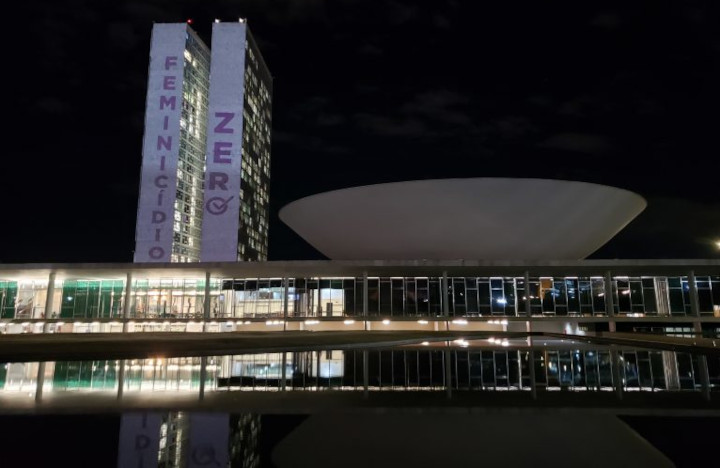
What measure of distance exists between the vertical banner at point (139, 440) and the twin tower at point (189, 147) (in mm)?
67919

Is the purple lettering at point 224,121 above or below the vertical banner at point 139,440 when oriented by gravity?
above

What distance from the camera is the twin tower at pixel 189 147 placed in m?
70.2

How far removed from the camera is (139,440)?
402 cm

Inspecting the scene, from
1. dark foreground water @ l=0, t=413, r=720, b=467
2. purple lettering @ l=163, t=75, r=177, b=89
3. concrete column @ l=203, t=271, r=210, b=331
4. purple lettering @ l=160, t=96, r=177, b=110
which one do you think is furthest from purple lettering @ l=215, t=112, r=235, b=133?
dark foreground water @ l=0, t=413, r=720, b=467

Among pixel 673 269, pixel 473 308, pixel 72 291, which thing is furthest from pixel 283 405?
pixel 72 291

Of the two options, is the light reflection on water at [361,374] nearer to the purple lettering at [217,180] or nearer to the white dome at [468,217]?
the white dome at [468,217]

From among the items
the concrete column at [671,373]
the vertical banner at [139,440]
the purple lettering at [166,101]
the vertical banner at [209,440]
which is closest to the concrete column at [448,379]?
the concrete column at [671,373]

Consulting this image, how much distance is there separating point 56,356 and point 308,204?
68.1ft

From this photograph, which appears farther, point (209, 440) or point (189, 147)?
point (189, 147)

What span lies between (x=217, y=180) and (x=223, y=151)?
4086mm

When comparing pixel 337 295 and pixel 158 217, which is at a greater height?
pixel 158 217

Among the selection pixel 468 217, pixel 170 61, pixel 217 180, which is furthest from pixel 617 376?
pixel 170 61

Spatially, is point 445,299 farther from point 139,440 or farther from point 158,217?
point 158,217

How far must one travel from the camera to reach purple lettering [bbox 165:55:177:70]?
72.6m
